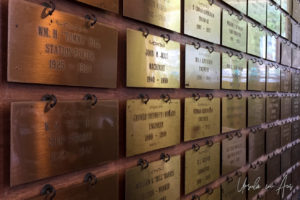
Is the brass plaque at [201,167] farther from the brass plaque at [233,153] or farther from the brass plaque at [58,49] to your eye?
the brass plaque at [58,49]

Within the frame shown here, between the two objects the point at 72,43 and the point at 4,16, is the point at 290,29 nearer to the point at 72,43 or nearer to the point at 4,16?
the point at 72,43

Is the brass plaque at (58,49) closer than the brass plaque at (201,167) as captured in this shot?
Yes

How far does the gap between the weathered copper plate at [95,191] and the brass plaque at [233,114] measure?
0.71 meters

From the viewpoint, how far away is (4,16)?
21.1 inches

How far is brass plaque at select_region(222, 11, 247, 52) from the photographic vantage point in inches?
50.1

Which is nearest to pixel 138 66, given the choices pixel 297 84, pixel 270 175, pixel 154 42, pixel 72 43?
pixel 154 42

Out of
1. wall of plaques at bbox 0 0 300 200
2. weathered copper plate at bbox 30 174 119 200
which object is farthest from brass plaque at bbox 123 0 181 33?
weathered copper plate at bbox 30 174 119 200

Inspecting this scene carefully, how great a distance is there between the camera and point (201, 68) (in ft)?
3.67

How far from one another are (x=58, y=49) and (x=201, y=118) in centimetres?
70

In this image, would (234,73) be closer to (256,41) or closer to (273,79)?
(256,41)

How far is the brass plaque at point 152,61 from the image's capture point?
0.81 m

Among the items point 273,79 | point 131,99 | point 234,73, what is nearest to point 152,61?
point 131,99

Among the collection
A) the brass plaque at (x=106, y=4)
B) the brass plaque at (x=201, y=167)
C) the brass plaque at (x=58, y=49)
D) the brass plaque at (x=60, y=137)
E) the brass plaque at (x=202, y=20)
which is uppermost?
the brass plaque at (x=202, y=20)

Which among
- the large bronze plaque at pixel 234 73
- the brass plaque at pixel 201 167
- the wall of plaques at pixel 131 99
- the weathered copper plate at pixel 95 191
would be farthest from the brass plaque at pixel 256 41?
the weathered copper plate at pixel 95 191
